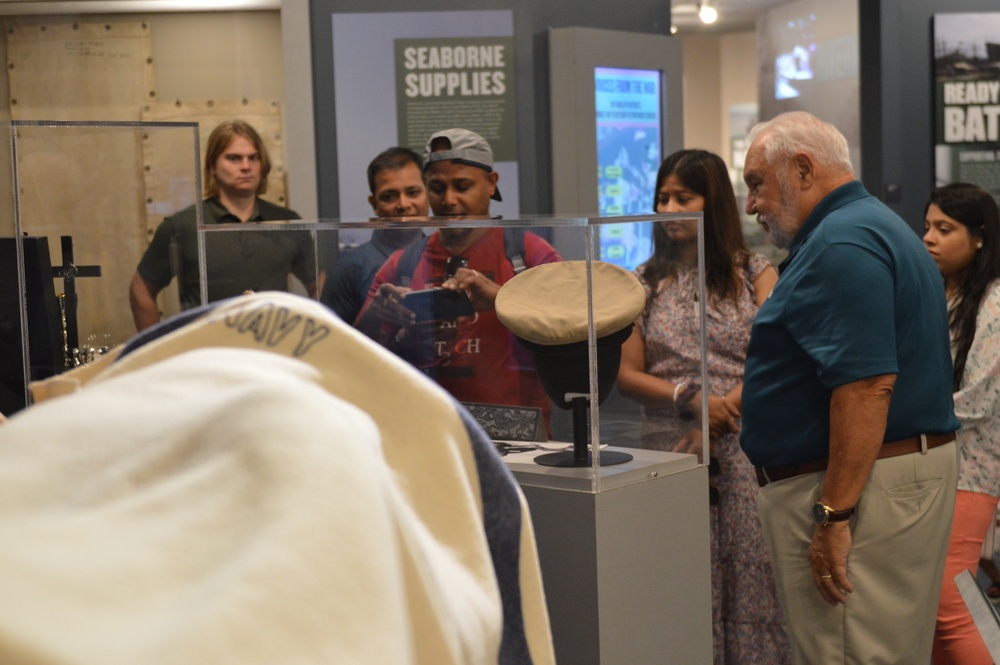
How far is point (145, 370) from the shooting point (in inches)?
23.0

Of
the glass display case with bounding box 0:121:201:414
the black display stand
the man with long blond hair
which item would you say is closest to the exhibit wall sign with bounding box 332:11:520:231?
the man with long blond hair

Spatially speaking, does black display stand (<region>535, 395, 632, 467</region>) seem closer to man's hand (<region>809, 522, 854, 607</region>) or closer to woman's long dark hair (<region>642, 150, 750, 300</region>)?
man's hand (<region>809, 522, 854, 607</region>)

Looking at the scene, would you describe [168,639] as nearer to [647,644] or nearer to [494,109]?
[647,644]

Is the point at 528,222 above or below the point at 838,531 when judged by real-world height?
above

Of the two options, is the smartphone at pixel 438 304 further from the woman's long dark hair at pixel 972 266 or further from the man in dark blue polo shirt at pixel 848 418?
the woman's long dark hair at pixel 972 266

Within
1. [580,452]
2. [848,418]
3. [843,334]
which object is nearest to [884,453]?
[848,418]

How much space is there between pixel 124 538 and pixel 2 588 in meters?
0.06

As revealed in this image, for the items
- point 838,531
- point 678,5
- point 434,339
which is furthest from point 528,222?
point 678,5

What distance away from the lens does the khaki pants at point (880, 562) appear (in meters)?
2.63

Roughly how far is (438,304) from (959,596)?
6.76ft

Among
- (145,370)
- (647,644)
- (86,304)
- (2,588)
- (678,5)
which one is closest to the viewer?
(2,588)

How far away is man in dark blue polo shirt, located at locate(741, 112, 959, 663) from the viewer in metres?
2.53

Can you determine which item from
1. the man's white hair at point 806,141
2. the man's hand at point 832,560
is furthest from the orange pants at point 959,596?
the man's white hair at point 806,141

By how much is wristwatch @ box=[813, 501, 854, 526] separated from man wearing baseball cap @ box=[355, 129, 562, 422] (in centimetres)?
75
